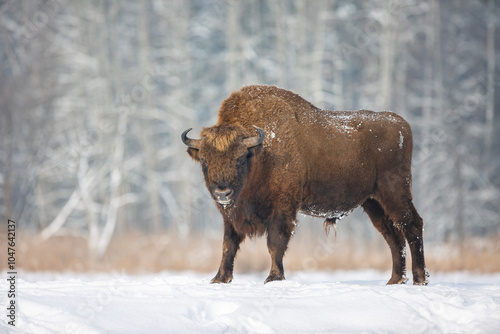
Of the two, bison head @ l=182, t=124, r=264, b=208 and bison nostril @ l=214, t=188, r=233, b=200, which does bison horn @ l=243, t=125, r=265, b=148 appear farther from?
bison nostril @ l=214, t=188, r=233, b=200

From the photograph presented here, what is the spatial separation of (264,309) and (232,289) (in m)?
0.75

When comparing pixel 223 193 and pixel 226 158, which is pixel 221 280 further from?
pixel 226 158

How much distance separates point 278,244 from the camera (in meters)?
6.54

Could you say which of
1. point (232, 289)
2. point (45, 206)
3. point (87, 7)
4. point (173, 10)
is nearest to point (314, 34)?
point (173, 10)

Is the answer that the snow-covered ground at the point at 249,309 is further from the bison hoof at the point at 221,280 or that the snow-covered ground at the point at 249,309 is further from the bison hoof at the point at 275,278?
the bison hoof at the point at 221,280

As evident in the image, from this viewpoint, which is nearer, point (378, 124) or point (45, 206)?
point (378, 124)

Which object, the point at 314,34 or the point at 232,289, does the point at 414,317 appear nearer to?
the point at 232,289

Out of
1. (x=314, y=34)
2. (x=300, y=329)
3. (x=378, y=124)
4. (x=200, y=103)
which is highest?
(x=314, y=34)

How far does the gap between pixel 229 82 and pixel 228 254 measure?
56.3 feet

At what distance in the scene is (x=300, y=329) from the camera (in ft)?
15.3

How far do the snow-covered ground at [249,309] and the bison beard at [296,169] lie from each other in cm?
114

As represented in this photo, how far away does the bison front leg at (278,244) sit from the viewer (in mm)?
6539

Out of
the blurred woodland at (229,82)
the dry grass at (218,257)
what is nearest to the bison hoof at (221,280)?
the dry grass at (218,257)

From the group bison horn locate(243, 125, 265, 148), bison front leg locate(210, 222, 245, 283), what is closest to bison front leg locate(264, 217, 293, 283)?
bison front leg locate(210, 222, 245, 283)
